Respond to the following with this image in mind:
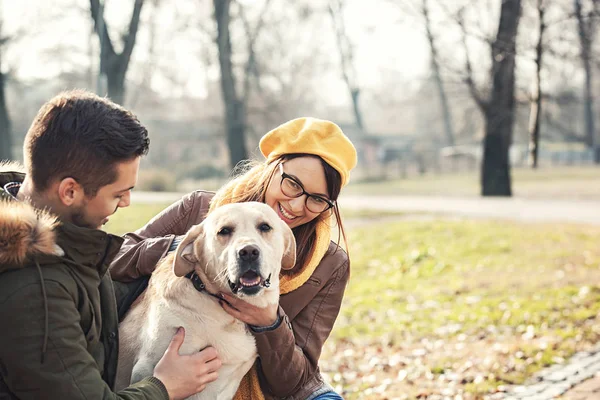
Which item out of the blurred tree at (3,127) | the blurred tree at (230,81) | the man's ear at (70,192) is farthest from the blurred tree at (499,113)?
the blurred tree at (3,127)

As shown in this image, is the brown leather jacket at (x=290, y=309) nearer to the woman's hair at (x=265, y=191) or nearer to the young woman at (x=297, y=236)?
the young woman at (x=297, y=236)

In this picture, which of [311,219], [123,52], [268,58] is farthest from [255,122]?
[311,219]

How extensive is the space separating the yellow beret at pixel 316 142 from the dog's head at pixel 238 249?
555 millimetres

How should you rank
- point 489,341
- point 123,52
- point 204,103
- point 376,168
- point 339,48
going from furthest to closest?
point 204,103 < point 376,168 < point 339,48 < point 123,52 < point 489,341

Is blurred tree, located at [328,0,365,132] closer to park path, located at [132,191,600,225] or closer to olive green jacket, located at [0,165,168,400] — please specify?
park path, located at [132,191,600,225]

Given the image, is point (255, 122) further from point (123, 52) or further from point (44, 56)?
point (123, 52)

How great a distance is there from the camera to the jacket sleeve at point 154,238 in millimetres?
3311

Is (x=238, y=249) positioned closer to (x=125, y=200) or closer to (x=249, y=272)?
(x=249, y=272)

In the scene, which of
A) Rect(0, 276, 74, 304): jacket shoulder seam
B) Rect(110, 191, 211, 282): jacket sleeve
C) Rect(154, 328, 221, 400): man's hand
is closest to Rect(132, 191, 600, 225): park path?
Rect(110, 191, 211, 282): jacket sleeve

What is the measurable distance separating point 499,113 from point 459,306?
866 centimetres

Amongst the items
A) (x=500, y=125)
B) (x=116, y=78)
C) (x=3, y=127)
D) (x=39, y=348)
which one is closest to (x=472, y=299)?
(x=39, y=348)

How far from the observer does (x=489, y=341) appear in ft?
24.1

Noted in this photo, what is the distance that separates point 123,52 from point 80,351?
17.2 metres

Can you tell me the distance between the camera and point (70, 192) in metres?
2.29
